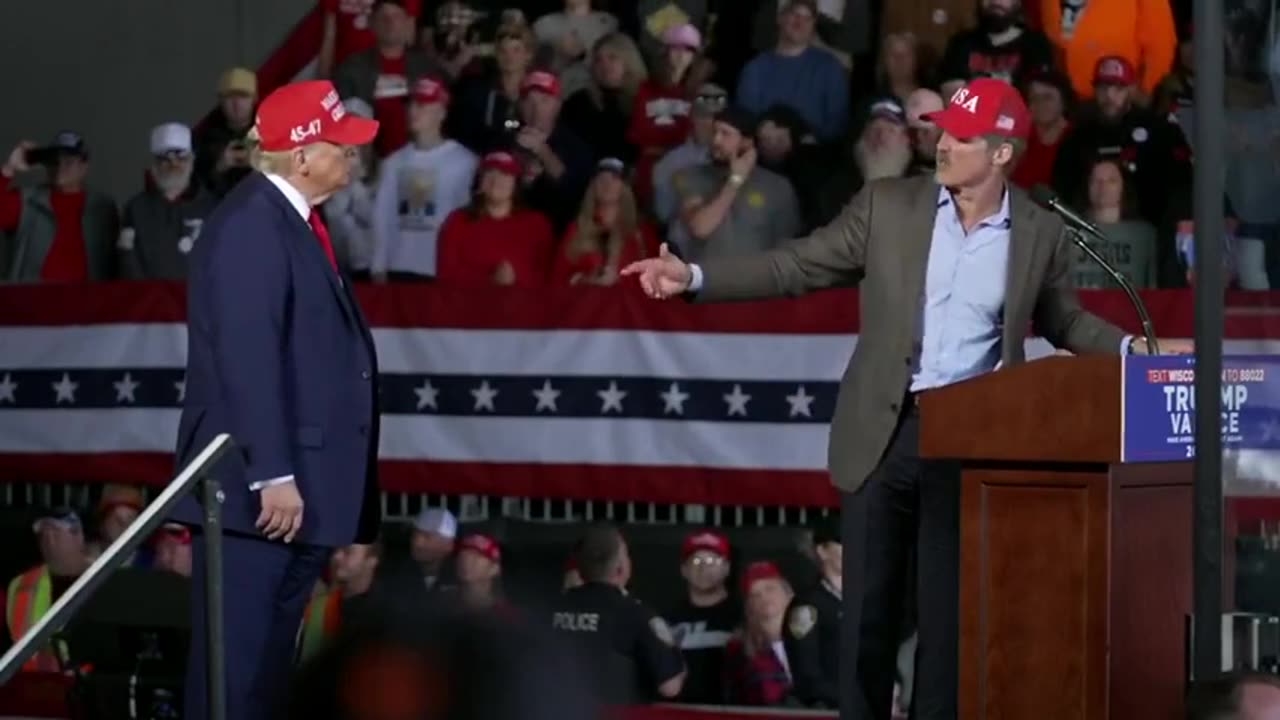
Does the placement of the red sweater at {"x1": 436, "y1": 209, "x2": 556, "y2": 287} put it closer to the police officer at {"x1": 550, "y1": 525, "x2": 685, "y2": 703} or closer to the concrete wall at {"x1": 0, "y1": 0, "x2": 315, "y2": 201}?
the police officer at {"x1": 550, "y1": 525, "x2": 685, "y2": 703}

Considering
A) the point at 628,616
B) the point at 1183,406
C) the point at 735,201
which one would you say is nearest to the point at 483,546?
the point at 628,616

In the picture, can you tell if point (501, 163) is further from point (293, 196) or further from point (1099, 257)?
point (1099, 257)

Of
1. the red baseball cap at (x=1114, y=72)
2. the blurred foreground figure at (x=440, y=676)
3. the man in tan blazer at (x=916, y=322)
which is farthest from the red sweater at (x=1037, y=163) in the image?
the blurred foreground figure at (x=440, y=676)

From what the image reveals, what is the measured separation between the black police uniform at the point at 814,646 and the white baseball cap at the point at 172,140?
13.3 ft

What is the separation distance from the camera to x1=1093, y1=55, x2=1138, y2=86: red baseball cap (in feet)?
34.4

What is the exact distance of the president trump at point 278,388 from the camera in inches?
243

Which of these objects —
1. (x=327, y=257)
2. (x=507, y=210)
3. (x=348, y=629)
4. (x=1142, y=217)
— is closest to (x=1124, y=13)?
(x=1142, y=217)

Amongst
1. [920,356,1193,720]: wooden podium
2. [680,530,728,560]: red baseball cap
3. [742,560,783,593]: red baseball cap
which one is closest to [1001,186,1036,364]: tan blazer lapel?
[920,356,1193,720]: wooden podium

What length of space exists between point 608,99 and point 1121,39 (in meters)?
2.30

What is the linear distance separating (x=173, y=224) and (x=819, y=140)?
3.01m

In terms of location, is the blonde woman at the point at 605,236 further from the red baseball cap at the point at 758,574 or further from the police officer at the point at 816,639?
A: the police officer at the point at 816,639

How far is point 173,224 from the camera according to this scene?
1177 centimetres

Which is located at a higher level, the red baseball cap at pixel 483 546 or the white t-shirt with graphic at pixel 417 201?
the white t-shirt with graphic at pixel 417 201

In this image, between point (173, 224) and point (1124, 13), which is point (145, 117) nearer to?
point (173, 224)
